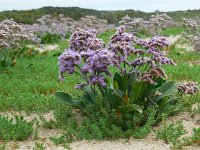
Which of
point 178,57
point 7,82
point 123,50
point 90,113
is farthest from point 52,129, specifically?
point 178,57

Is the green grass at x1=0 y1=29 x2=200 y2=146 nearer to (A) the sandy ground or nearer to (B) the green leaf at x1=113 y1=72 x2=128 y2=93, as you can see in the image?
(A) the sandy ground

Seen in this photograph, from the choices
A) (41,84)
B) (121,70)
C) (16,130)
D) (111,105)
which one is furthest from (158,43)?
(41,84)

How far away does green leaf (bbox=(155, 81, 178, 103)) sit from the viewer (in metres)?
6.95

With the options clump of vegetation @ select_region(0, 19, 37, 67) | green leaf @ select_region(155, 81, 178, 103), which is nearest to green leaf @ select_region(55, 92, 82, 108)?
green leaf @ select_region(155, 81, 178, 103)

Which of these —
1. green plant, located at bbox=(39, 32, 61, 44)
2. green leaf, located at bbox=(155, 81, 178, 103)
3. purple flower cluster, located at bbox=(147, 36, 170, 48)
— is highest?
purple flower cluster, located at bbox=(147, 36, 170, 48)

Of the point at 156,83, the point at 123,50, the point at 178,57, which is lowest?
the point at 178,57

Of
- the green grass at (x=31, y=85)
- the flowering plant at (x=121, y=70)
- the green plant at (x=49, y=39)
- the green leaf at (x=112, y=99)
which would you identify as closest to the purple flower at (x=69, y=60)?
the flowering plant at (x=121, y=70)

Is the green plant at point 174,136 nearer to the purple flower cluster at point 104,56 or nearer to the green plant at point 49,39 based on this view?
the purple flower cluster at point 104,56

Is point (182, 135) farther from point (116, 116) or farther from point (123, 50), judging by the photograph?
point (123, 50)

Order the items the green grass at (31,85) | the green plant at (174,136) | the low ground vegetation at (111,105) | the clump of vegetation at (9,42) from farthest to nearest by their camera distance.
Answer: the clump of vegetation at (9,42) → the green grass at (31,85) → the low ground vegetation at (111,105) → the green plant at (174,136)

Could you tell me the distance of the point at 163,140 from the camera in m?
6.11

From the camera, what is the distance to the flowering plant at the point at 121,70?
6.34 meters

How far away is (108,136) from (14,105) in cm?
235

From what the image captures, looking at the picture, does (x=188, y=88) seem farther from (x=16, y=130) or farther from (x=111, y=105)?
(x=16, y=130)
